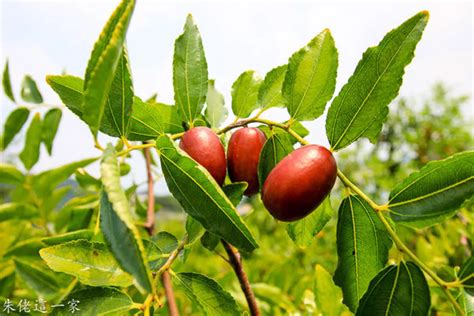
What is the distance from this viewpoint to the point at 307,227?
1.20 metres

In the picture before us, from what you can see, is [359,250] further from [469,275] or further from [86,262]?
[86,262]

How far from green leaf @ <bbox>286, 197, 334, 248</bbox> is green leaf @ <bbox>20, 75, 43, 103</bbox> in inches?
60.7

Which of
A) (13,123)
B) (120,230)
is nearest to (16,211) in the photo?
(13,123)

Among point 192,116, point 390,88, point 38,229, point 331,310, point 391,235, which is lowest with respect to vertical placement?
point 38,229

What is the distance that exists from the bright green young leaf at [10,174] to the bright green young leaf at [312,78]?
148 centimetres

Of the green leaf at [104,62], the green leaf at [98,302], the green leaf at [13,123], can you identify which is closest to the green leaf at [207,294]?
the green leaf at [98,302]

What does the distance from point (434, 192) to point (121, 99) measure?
0.62 metres

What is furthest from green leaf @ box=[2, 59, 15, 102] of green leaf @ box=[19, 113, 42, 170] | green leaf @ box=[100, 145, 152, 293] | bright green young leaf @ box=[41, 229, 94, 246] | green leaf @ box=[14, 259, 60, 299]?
green leaf @ box=[100, 145, 152, 293]

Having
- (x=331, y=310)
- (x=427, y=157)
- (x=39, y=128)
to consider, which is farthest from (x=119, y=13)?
(x=427, y=157)

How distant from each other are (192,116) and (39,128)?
49.2 inches

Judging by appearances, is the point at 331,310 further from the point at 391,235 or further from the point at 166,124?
the point at 166,124

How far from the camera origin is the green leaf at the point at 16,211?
77.1 inches

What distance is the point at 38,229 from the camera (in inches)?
86.7

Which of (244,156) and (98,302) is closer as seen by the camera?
(98,302)
